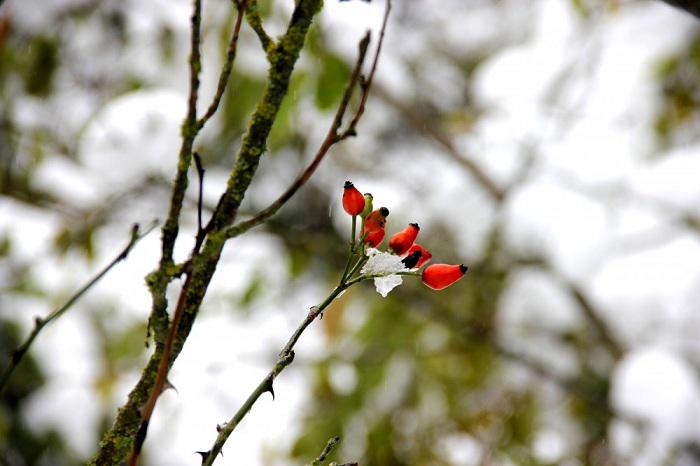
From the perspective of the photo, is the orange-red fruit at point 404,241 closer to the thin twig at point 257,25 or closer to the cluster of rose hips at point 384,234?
the cluster of rose hips at point 384,234

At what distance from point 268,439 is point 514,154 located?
1369 millimetres

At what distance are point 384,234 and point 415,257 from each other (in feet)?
0.09

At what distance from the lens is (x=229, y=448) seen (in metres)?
2.14

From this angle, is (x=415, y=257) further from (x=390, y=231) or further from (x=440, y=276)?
(x=390, y=231)

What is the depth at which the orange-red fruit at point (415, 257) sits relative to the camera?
1.33ft

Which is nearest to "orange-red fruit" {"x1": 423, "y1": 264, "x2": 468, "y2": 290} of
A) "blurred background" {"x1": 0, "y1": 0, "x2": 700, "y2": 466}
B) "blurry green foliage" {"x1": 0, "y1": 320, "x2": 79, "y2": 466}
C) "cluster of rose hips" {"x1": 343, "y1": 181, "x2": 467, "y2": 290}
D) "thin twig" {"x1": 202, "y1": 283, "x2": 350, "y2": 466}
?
"cluster of rose hips" {"x1": 343, "y1": 181, "x2": 467, "y2": 290}

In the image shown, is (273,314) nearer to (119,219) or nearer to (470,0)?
(119,219)

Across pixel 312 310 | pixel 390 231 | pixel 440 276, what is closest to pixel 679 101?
→ pixel 390 231

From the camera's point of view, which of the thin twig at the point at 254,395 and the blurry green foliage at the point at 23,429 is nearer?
the thin twig at the point at 254,395

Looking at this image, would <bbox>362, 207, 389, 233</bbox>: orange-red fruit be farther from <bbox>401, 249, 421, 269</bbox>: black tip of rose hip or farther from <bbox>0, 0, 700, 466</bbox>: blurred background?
<bbox>0, 0, 700, 466</bbox>: blurred background

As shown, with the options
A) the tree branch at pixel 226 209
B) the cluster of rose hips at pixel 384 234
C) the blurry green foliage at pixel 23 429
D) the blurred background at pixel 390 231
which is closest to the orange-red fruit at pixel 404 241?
the cluster of rose hips at pixel 384 234

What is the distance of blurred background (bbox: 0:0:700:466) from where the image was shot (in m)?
1.61

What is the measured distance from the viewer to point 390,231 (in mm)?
1801

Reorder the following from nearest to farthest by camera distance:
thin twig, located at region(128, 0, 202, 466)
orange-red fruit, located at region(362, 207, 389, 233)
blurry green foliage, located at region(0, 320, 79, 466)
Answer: thin twig, located at region(128, 0, 202, 466) < orange-red fruit, located at region(362, 207, 389, 233) < blurry green foliage, located at region(0, 320, 79, 466)
